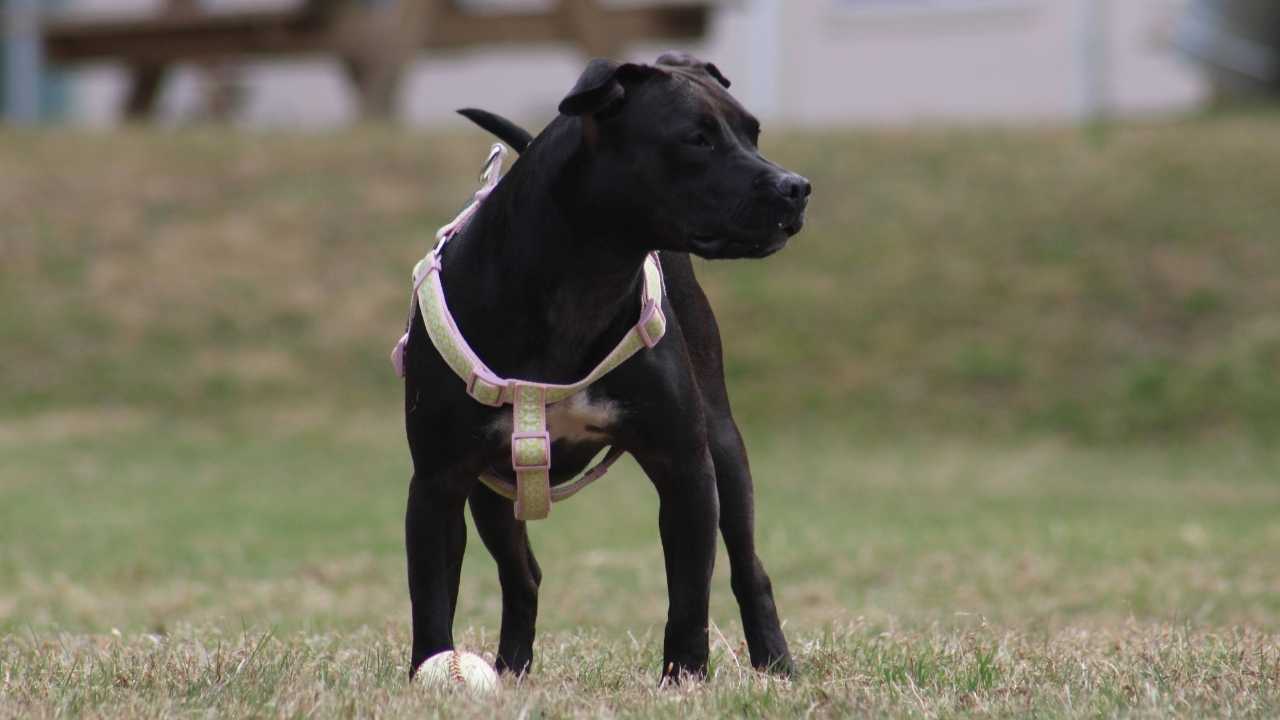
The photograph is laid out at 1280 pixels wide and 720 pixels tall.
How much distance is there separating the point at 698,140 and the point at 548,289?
49 centimetres

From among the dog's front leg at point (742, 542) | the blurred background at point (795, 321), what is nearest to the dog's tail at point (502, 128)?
the dog's front leg at point (742, 542)

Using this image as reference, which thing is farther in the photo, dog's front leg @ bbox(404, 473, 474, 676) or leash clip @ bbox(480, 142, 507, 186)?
leash clip @ bbox(480, 142, 507, 186)

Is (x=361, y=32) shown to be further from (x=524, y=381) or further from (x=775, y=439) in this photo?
(x=524, y=381)

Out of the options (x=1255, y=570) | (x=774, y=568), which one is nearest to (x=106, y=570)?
(x=774, y=568)

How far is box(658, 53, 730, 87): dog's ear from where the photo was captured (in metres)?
4.58

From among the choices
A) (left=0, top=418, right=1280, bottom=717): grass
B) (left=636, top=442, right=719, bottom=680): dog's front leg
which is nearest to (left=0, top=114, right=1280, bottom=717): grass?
(left=0, top=418, right=1280, bottom=717): grass

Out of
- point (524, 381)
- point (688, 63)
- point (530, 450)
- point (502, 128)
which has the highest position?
point (688, 63)

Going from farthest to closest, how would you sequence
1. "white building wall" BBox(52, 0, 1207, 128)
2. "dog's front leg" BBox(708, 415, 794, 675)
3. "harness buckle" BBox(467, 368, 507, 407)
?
"white building wall" BBox(52, 0, 1207, 128), "dog's front leg" BBox(708, 415, 794, 675), "harness buckle" BBox(467, 368, 507, 407)

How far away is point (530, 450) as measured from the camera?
4.39m

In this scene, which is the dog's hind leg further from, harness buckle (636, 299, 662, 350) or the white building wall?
the white building wall

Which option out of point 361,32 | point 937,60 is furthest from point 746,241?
point 937,60

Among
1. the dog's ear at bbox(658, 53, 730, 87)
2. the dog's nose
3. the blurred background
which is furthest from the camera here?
the blurred background

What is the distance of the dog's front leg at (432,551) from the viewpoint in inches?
175

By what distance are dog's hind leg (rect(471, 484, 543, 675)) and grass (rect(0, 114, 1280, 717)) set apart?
0.32 m
